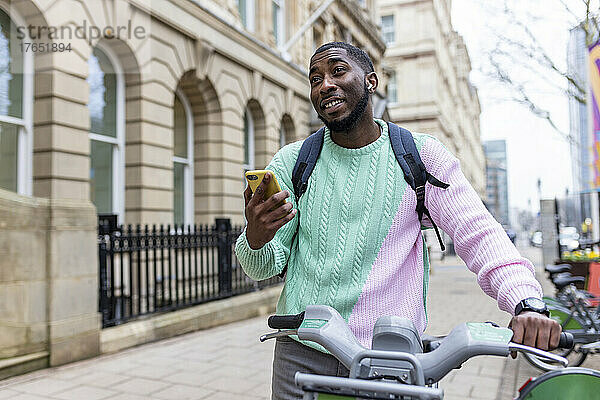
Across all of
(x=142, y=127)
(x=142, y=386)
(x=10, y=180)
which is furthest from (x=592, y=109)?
(x=10, y=180)

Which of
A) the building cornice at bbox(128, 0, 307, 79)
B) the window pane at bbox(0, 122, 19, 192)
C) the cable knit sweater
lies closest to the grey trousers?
the cable knit sweater

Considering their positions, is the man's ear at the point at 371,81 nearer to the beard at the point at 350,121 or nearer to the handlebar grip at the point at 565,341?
the beard at the point at 350,121

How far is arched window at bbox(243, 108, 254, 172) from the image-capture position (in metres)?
15.9

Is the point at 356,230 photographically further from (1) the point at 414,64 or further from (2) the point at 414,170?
(1) the point at 414,64

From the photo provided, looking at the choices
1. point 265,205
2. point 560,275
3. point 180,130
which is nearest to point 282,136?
point 180,130

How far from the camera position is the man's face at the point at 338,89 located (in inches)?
76.9

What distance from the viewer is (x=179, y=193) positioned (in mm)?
13242

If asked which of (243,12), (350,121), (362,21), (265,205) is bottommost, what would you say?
(265,205)

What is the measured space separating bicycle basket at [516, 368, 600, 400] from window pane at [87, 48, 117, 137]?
1016 centimetres

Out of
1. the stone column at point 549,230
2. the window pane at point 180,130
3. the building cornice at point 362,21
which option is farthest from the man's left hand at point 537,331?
the building cornice at point 362,21

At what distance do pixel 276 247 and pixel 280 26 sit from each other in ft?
53.1

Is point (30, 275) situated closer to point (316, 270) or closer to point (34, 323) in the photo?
point (34, 323)

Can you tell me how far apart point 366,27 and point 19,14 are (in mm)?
18674

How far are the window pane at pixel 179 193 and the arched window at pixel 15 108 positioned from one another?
14.0 ft
